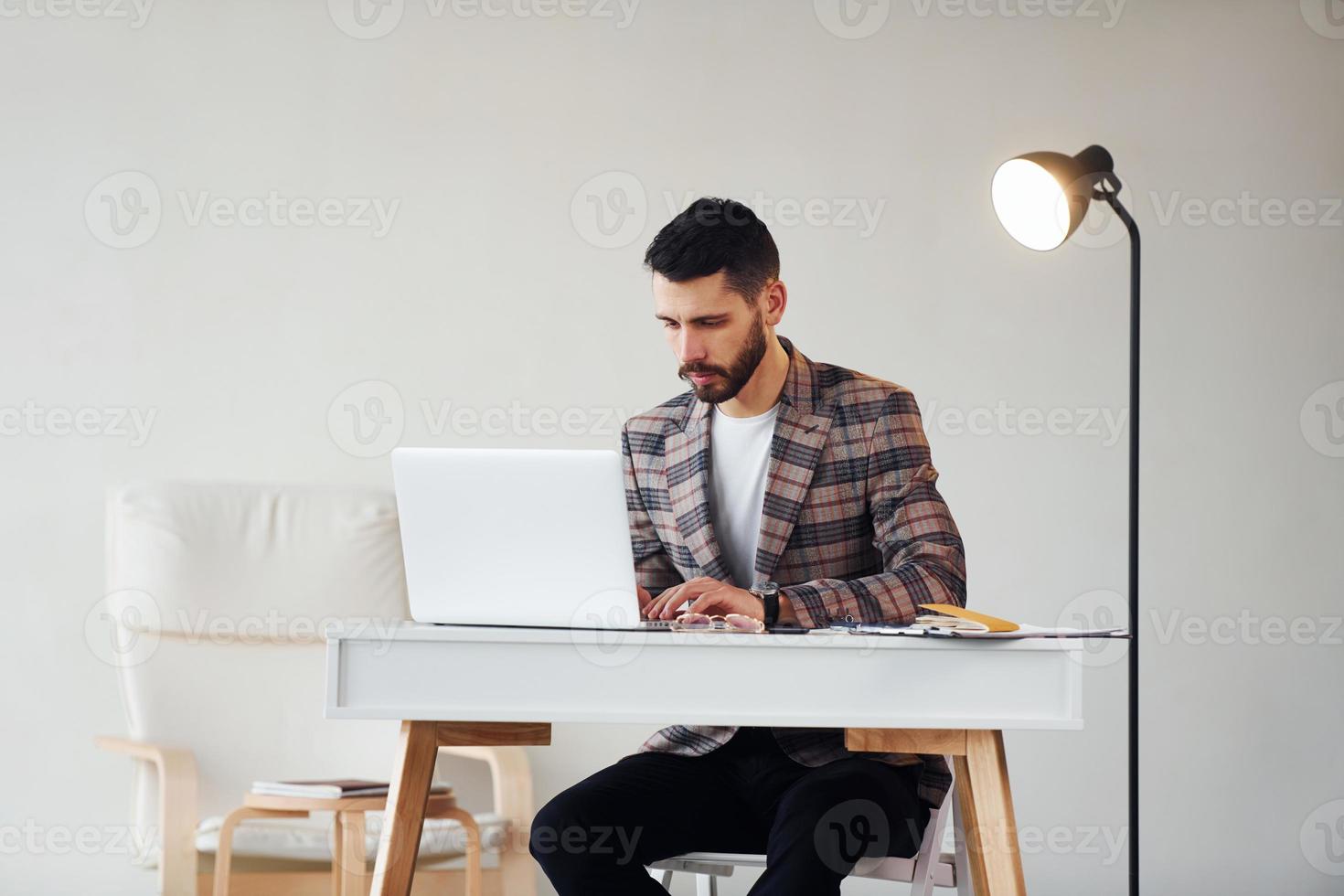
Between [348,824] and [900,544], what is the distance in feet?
4.16

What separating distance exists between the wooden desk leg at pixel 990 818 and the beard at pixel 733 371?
2.56ft

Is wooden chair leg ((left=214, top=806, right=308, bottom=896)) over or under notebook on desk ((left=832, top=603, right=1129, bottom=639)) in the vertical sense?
under

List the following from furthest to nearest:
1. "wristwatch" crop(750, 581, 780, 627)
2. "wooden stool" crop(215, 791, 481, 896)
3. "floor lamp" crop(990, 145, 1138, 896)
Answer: "wooden stool" crop(215, 791, 481, 896) < "floor lamp" crop(990, 145, 1138, 896) < "wristwatch" crop(750, 581, 780, 627)

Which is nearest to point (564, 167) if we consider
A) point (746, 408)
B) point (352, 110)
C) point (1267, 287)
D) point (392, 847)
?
point (352, 110)

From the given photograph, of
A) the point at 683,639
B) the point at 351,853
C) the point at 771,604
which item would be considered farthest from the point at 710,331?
the point at 351,853

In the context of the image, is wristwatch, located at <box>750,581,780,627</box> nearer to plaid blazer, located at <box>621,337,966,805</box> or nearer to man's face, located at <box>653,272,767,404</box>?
plaid blazer, located at <box>621,337,966,805</box>

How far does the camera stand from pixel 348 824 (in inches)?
95.3

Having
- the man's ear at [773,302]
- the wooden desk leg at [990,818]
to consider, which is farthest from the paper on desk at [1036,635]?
the man's ear at [773,302]

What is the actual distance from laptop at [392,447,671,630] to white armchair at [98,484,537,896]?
1.16 meters

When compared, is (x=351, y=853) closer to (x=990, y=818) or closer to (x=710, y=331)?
(x=710, y=331)

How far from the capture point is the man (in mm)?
1607

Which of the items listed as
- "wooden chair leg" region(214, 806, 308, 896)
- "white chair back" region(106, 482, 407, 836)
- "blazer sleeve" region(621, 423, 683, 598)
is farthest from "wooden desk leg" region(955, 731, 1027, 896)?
"white chair back" region(106, 482, 407, 836)

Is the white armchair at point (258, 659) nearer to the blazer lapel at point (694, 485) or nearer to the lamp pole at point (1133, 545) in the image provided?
the blazer lapel at point (694, 485)

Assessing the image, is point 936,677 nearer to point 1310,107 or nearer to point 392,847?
point 392,847
